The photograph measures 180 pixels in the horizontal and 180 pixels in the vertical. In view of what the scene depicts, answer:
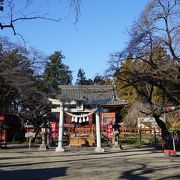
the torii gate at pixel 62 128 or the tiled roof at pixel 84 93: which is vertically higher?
the tiled roof at pixel 84 93

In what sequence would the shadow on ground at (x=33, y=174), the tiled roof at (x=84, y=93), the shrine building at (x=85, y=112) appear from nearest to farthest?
the shadow on ground at (x=33, y=174), the shrine building at (x=85, y=112), the tiled roof at (x=84, y=93)

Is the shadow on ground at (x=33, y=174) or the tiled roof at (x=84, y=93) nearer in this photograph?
the shadow on ground at (x=33, y=174)

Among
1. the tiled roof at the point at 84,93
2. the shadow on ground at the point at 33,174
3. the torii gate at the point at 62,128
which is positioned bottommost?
the shadow on ground at the point at 33,174

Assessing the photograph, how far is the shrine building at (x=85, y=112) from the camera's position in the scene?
23.2 m

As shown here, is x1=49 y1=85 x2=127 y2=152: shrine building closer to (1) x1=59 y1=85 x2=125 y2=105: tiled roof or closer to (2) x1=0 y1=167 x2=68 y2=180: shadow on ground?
(1) x1=59 y1=85 x2=125 y2=105: tiled roof

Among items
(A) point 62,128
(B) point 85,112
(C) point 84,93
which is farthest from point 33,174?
(C) point 84,93

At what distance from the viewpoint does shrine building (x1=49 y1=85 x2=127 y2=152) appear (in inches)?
912

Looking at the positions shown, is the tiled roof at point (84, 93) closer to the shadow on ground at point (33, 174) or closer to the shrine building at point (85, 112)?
the shrine building at point (85, 112)

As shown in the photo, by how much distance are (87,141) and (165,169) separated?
47.2 feet

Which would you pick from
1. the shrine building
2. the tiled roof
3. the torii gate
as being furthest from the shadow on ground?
the tiled roof

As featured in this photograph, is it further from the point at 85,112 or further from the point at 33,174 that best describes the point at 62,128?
the point at 33,174

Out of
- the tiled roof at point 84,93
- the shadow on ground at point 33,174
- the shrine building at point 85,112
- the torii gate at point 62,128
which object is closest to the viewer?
the shadow on ground at point 33,174

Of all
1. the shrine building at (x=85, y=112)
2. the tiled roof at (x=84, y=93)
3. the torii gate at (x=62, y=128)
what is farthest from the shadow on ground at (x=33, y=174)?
the tiled roof at (x=84, y=93)

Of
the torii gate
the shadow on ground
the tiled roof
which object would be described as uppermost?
the tiled roof
